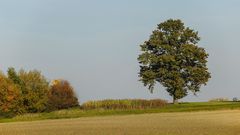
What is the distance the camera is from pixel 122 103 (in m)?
74.9

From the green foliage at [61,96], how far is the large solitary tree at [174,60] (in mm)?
12778

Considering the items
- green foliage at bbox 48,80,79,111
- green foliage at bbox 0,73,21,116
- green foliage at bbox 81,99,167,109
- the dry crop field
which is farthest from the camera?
green foliage at bbox 48,80,79,111

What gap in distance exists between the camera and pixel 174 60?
81688 mm

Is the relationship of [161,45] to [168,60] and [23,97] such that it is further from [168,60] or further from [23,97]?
[23,97]

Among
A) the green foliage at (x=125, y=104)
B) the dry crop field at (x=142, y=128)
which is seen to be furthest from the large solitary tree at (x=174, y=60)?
the dry crop field at (x=142, y=128)

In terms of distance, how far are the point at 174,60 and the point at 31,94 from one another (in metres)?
23.5

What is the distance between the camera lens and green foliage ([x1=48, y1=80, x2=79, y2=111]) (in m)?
83.4

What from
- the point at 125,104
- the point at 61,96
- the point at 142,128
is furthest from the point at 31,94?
the point at 142,128

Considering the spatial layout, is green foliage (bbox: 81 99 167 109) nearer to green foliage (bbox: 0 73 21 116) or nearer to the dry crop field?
green foliage (bbox: 0 73 21 116)

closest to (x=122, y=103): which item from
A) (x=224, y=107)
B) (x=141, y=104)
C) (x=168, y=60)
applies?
(x=141, y=104)

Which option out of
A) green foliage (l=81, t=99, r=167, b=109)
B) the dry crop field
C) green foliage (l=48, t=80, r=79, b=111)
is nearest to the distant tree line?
green foliage (l=48, t=80, r=79, b=111)

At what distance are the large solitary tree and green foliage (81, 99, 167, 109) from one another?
21.1 feet

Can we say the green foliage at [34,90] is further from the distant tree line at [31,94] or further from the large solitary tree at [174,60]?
the large solitary tree at [174,60]

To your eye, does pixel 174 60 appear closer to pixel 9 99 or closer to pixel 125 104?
pixel 125 104
